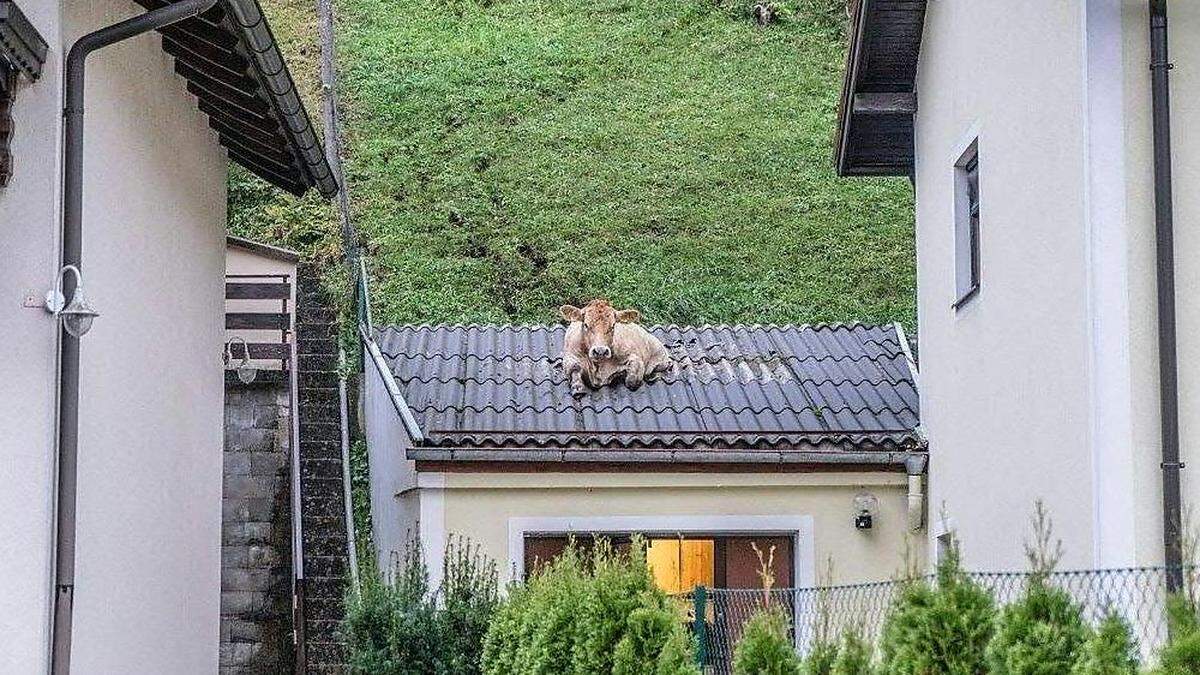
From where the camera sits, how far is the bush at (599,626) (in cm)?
791

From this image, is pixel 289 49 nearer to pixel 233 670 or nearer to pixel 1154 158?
pixel 233 670

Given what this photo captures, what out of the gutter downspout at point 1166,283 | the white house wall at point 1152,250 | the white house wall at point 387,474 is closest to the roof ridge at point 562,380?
the white house wall at point 387,474

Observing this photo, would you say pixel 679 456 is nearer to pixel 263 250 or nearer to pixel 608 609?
pixel 608 609

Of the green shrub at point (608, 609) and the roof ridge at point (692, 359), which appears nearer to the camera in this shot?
the green shrub at point (608, 609)

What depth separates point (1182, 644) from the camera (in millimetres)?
4719

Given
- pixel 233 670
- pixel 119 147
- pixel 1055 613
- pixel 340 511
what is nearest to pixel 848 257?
pixel 340 511

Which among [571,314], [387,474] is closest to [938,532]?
[571,314]

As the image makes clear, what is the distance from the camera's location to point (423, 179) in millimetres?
27719

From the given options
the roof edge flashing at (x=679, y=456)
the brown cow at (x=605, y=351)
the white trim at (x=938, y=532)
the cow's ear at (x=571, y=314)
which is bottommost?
the white trim at (x=938, y=532)

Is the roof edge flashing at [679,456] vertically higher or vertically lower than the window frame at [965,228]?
lower


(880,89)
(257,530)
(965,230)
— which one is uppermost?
(880,89)

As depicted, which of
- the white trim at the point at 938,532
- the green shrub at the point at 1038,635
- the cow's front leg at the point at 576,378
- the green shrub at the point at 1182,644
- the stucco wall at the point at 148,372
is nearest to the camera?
the green shrub at the point at 1182,644

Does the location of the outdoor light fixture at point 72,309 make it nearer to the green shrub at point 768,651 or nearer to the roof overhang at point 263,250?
the green shrub at point 768,651

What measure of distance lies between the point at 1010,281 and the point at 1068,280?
4.39 feet
